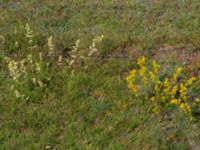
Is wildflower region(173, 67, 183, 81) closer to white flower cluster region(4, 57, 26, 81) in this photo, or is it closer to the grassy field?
the grassy field

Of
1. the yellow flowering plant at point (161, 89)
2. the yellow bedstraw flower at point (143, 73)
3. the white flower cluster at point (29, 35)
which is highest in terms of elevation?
the white flower cluster at point (29, 35)

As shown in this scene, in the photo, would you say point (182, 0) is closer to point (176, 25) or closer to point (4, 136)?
point (176, 25)

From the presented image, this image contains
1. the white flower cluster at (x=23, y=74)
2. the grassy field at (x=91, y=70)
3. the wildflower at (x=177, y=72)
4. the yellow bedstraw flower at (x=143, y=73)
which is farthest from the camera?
the white flower cluster at (x=23, y=74)

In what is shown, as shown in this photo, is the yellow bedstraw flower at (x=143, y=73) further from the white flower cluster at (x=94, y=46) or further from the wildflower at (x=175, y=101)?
the white flower cluster at (x=94, y=46)

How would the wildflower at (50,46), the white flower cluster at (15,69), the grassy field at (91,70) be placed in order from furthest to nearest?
1. the wildflower at (50,46)
2. the white flower cluster at (15,69)
3. the grassy field at (91,70)

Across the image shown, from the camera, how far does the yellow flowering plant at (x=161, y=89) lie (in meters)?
7.08

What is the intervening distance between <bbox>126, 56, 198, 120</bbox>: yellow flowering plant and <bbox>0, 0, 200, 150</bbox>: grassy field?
3.1 inches

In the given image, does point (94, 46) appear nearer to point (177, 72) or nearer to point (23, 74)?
point (23, 74)

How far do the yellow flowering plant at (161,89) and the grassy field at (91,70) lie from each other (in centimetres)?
8

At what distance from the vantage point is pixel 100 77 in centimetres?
802

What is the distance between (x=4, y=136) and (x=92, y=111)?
52.5 inches

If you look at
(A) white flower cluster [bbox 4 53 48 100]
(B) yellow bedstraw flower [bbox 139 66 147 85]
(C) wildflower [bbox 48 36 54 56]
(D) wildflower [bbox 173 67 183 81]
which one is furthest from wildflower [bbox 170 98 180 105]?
(C) wildflower [bbox 48 36 54 56]

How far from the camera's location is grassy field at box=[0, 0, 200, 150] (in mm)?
6984

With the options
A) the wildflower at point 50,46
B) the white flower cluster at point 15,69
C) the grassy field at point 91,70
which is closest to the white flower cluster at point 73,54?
the grassy field at point 91,70
